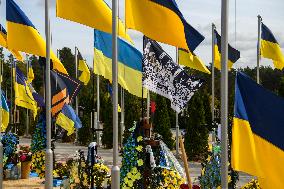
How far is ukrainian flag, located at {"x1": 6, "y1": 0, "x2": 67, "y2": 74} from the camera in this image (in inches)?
420

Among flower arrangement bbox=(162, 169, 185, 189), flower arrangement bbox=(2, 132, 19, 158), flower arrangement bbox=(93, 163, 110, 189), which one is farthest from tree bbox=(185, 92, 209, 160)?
flower arrangement bbox=(162, 169, 185, 189)

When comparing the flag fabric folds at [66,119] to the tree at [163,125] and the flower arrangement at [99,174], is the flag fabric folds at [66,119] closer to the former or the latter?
the flower arrangement at [99,174]

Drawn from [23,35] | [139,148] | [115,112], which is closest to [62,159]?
[23,35]

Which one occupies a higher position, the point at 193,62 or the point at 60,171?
the point at 193,62

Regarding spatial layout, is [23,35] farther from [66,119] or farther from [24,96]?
[24,96]

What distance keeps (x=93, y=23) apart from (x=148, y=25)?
123 centimetres

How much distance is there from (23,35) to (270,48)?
8.42 metres

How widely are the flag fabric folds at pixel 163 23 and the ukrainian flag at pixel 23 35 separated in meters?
3.47

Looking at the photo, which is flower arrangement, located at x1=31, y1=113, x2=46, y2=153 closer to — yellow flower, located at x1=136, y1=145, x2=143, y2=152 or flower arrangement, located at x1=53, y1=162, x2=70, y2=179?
flower arrangement, located at x1=53, y1=162, x2=70, y2=179

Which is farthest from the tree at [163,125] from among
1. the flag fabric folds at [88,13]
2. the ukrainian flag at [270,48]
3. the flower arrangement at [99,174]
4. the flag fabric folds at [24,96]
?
the flag fabric folds at [88,13]

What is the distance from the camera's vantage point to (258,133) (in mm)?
6359

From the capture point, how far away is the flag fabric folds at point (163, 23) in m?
7.62

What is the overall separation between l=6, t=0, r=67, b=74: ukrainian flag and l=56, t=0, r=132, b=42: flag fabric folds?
7.12 ft

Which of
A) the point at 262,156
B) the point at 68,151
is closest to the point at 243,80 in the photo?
the point at 262,156
